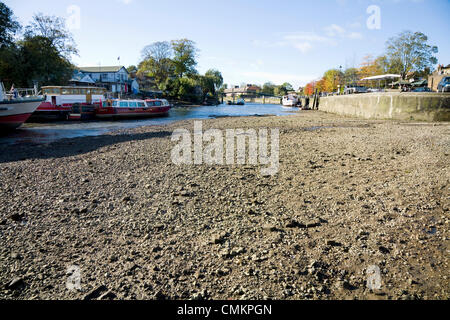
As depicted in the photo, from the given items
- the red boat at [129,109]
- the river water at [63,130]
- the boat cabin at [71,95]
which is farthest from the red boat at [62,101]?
the river water at [63,130]

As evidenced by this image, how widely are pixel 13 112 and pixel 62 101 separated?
13395mm

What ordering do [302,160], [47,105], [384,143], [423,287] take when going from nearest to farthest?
[423,287] → [302,160] → [384,143] → [47,105]

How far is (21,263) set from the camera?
3.87 metres

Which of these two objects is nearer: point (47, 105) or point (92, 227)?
point (92, 227)

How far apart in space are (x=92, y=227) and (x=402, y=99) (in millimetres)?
23629

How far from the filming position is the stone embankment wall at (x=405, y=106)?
19750 millimetres

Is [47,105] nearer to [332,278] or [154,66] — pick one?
[332,278]

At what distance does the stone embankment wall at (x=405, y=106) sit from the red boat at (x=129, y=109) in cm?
2387

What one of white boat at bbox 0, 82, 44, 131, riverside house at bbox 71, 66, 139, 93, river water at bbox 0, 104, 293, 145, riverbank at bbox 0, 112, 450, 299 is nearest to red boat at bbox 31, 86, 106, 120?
river water at bbox 0, 104, 293, 145

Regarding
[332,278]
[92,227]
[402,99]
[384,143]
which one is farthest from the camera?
[402,99]

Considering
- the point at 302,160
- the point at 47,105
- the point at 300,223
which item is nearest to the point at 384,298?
the point at 300,223

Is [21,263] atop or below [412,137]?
below

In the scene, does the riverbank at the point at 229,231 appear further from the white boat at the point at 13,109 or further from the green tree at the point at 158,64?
the green tree at the point at 158,64
